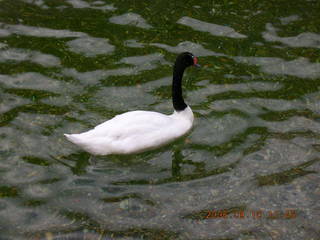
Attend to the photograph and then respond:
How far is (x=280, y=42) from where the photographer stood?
38.4 ft

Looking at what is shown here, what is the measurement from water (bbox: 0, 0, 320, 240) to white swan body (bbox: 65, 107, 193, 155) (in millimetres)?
239

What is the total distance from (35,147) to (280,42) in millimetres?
6358

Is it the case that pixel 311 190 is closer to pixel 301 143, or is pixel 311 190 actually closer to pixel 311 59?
pixel 301 143

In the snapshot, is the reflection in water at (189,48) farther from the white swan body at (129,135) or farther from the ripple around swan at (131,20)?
the white swan body at (129,135)

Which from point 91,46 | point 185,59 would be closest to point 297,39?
point 185,59

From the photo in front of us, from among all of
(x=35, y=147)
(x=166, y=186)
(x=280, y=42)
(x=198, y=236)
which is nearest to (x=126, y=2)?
(x=280, y=42)

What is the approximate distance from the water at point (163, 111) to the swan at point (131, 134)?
23 centimetres

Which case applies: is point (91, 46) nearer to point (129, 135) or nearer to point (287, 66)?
point (129, 135)

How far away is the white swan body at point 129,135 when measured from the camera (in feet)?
26.1

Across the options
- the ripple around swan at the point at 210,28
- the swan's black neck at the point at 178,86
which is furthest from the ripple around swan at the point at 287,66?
the swan's black neck at the point at 178,86

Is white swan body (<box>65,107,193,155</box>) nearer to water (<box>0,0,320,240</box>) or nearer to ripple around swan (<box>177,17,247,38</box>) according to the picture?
water (<box>0,0,320,240</box>)

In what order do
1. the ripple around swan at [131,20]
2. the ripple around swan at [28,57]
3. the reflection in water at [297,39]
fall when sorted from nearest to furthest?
the ripple around swan at [28,57] < the reflection in water at [297,39] < the ripple around swan at [131,20]
